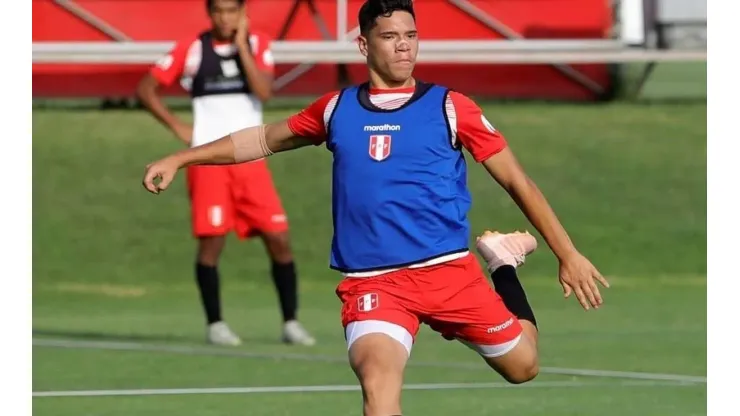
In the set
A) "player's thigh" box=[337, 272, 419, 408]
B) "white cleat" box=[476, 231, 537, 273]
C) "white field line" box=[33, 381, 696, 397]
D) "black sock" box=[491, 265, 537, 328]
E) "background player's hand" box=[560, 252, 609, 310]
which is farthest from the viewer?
"white field line" box=[33, 381, 696, 397]

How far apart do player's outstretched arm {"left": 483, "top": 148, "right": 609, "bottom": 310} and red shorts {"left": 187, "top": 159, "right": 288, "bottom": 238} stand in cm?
559

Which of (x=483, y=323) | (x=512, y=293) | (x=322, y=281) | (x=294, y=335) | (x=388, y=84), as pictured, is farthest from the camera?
(x=322, y=281)

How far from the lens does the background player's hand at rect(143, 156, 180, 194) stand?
769 centimetres

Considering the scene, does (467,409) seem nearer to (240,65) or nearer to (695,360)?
(695,360)

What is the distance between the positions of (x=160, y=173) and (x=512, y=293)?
1.88m

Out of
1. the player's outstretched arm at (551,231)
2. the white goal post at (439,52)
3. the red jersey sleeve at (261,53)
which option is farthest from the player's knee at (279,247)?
the white goal post at (439,52)

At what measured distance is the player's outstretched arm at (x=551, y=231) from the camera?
7441mm

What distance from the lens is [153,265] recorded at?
56.9 feet

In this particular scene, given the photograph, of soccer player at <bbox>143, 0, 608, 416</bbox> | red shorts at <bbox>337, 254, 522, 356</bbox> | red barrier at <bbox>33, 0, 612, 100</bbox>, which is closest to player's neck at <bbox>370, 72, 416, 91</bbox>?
soccer player at <bbox>143, 0, 608, 416</bbox>

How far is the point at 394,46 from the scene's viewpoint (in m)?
7.64

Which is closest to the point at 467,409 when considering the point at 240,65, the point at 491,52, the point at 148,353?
the point at 148,353

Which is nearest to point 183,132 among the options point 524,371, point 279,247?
point 279,247

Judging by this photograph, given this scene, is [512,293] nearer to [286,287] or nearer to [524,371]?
[524,371]

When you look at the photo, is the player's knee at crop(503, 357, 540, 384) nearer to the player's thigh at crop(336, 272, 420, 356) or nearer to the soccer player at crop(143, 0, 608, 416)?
the soccer player at crop(143, 0, 608, 416)
